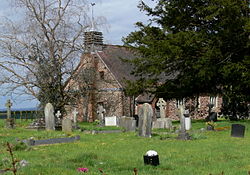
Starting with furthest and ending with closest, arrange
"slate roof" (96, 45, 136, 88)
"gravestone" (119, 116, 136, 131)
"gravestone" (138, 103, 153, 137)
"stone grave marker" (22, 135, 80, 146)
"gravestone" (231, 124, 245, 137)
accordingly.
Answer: "slate roof" (96, 45, 136, 88), "gravestone" (119, 116, 136, 131), "gravestone" (138, 103, 153, 137), "gravestone" (231, 124, 245, 137), "stone grave marker" (22, 135, 80, 146)

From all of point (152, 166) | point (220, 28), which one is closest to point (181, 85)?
point (220, 28)

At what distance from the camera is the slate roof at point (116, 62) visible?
38375 millimetres

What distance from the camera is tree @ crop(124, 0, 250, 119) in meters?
23.9

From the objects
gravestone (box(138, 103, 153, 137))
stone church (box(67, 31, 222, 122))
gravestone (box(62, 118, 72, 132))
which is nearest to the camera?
gravestone (box(138, 103, 153, 137))

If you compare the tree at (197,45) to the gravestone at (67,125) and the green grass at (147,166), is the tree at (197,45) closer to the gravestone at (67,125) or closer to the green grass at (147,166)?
the gravestone at (67,125)

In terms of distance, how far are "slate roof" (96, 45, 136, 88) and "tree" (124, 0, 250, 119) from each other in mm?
8581

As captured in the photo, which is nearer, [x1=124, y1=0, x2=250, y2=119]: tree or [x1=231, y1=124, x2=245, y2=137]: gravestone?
[x1=231, y1=124, x2=245, y2=137]: gravestone

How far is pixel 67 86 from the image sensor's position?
33.6m

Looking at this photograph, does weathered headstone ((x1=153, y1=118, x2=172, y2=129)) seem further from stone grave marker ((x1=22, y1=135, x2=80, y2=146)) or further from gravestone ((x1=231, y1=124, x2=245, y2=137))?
stone grave marker ((x1=22, y1=135, x2=80, y2=146))

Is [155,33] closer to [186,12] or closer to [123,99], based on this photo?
[186,12]

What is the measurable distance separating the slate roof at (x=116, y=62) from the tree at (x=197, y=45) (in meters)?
8.58

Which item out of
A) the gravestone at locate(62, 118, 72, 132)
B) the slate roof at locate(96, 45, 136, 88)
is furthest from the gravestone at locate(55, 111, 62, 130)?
the slate roof at locate(96, 45, 136, 88)

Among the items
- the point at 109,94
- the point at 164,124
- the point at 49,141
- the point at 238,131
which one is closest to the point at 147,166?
the point at 49,141

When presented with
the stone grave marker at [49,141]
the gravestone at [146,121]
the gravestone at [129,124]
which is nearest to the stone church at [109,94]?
the gravestone at [129,124]
